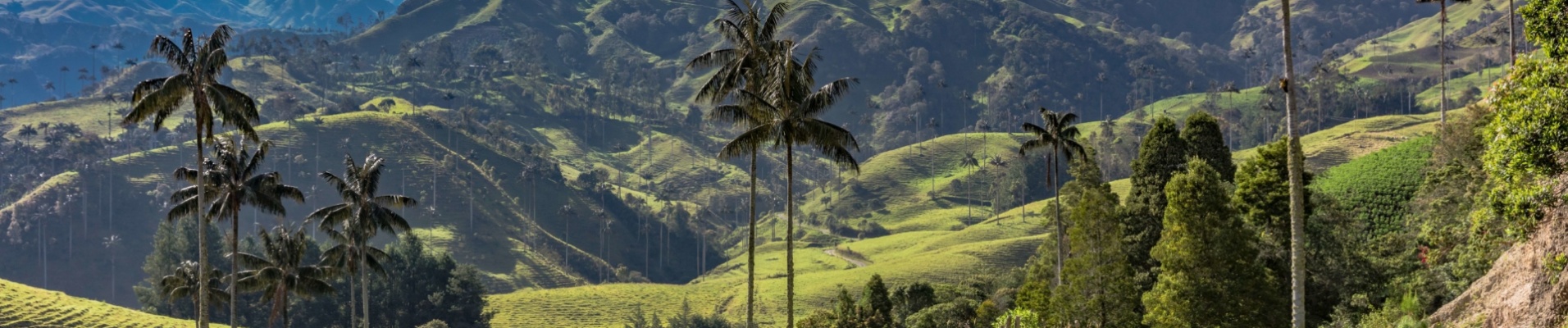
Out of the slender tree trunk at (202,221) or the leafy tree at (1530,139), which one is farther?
the slender tree trunk at (202,221)

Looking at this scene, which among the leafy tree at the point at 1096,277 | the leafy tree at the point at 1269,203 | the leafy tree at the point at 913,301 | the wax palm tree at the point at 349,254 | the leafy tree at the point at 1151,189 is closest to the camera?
the leafy tree at the point at 1269,203

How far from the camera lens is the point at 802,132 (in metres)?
40.4

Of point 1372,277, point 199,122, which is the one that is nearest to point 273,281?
point 199,122

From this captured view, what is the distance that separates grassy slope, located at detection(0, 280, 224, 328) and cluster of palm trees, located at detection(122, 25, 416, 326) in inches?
918

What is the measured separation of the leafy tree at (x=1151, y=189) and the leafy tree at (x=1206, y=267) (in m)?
16.0

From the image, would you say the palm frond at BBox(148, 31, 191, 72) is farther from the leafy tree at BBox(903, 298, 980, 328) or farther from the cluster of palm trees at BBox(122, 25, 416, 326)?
the leafy tree at BBox(903, 298, 980, 328)

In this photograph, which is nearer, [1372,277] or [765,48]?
[765,48]

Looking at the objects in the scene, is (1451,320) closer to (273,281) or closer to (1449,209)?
(1449,209)

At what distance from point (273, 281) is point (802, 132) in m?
37.9

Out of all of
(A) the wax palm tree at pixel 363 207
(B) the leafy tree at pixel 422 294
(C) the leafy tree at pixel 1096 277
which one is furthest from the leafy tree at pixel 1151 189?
(B) the leafy tree at pixel 422 294

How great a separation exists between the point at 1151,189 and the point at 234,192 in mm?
43607

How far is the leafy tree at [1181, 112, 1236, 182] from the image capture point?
221ft

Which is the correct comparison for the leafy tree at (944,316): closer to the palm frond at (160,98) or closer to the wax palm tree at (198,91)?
the wax palm tree at (198,91)

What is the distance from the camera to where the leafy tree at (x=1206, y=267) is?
1945 inches
